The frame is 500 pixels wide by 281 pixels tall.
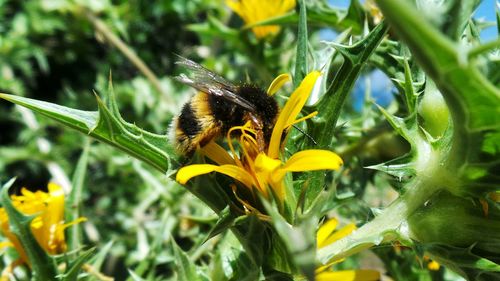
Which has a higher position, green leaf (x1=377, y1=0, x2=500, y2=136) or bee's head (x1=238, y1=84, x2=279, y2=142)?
green leaf (x1=377, y1=0, x2=500, y2=136)

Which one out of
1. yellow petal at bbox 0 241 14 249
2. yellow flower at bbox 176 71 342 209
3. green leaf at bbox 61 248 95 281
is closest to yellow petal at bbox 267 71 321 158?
yellow flower at bbox 176 71 342 209

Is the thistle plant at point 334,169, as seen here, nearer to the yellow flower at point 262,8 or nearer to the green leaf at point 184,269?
the green leaf at point 184,269

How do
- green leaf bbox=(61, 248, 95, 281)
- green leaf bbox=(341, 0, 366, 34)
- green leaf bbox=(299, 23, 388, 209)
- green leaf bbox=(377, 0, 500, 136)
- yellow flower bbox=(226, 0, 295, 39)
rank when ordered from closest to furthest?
green leaf bbox=(377, 0, 500, 136)
green leaf bbox=(299, 23, 388, 209)
green leaf bbox=(61, 248, 95, 281)
green leaf bbox=(341, 0, 366, 34)
yellow flower bbox=(226, 0, 295, 39)

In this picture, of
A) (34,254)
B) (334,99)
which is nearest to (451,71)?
(334,99)

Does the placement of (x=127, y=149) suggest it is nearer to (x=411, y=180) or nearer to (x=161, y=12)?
(x=411, y=180)

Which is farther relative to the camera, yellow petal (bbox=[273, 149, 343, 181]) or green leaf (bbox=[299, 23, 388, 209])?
green leaf (bbox=[299, 23, 388, 209])

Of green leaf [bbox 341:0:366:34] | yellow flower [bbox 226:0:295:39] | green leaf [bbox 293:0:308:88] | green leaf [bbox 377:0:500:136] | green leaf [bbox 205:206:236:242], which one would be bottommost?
yellow flower [bbox 226:0:295:39]

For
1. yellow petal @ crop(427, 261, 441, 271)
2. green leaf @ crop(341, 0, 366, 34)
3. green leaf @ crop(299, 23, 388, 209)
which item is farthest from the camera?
green leaf @ crop(341, 0, 366, 34)

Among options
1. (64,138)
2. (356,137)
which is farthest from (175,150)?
(64,138)

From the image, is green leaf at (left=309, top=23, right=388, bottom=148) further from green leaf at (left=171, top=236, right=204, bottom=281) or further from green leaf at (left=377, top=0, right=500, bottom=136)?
green leaf at (left=171, top=236, right=204, bottom=281)
